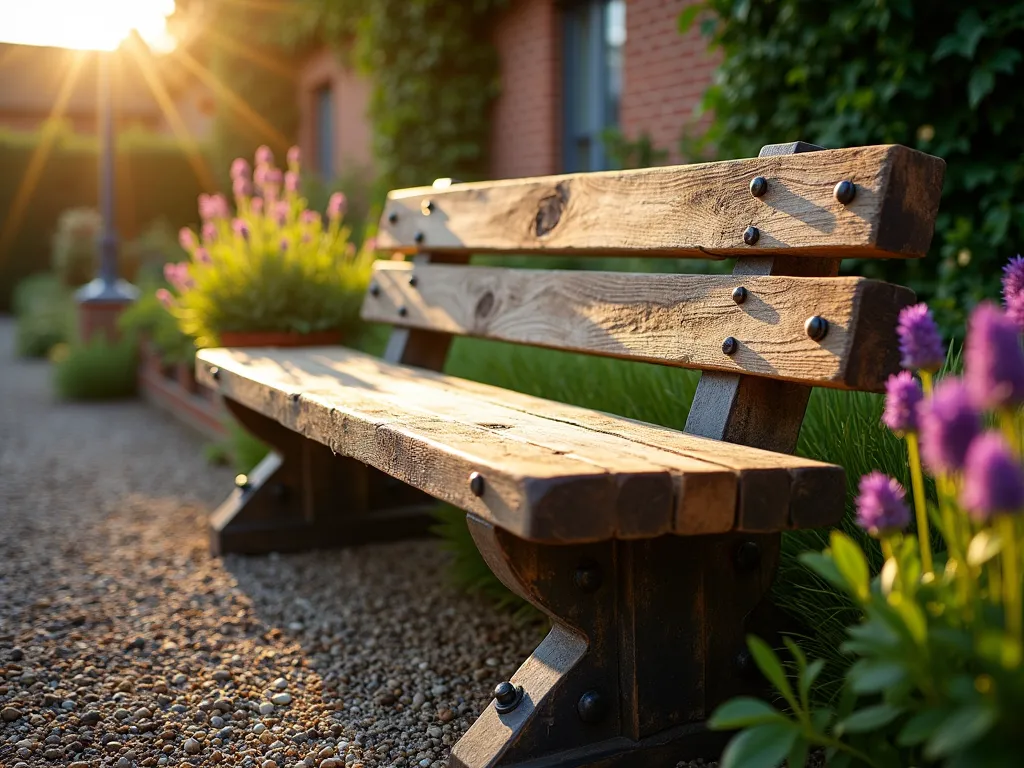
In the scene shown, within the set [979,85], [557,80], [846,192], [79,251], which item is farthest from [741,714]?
[79,251]

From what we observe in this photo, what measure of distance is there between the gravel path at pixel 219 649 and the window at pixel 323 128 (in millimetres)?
Answer: 8983

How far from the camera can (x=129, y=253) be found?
12.2 metres

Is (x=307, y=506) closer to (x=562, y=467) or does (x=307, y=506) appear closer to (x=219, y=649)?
(x=219, y=649)

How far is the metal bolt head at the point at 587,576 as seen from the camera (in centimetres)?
176

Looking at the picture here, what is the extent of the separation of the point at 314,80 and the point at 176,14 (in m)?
4.82

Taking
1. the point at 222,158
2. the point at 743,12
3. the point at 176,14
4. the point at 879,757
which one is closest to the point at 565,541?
the point at 879,757

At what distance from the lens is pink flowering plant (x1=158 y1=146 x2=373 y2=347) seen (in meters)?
4.07

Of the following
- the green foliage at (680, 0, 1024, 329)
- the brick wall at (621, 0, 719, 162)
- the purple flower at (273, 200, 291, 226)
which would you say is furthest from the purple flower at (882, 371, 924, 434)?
the brick wall at (621, 0, 719, 162)

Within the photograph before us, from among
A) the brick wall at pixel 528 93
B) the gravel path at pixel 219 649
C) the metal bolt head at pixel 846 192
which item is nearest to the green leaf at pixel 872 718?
the metal bolt head at pixel 846 192

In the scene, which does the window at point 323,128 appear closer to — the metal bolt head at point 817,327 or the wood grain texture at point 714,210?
the wood grain texture at point 714,210

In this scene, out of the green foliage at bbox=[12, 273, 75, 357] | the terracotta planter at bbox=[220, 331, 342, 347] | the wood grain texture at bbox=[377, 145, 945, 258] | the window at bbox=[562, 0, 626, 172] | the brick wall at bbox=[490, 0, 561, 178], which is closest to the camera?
the wood grain texture at bbox=[377, 145, 945, 258]

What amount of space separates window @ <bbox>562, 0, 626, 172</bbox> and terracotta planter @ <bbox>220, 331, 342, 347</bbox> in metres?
3.20

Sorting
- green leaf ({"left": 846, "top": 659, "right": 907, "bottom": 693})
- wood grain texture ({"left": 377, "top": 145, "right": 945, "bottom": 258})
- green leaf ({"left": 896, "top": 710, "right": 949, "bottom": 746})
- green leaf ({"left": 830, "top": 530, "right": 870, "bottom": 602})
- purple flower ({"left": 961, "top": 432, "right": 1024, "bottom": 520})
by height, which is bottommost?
green leaf ({"left": 896, "top": 710, "right": 949, "bottom": 746})

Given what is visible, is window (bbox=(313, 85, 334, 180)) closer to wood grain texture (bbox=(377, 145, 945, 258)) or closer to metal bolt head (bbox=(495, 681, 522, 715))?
wood grain texture (bbox=(377, 145, 945, 258))
